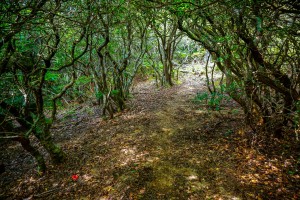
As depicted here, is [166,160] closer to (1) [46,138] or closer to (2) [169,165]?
(2) [169,165]

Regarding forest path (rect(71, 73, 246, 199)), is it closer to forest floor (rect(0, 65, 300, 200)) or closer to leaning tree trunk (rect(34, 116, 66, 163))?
forest floor (rect(0, 65, 300, 200))

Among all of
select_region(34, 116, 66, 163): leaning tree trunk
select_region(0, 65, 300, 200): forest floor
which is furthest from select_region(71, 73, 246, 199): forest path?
select_region(34, 116, 66, 163): leaning tree trunk

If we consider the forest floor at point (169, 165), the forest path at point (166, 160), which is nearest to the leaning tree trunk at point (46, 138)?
the forest floor at point (169, 165)

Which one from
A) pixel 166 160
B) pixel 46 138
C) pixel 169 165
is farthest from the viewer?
pixel 46 138

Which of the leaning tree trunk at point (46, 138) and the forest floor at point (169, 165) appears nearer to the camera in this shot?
the forest floor at point (169, 165)

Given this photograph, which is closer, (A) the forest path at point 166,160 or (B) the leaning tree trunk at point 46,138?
(A) the forest path at point 166,160

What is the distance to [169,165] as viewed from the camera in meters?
5.46

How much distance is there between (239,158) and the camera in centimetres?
539

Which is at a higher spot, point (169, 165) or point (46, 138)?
point (46, 138)

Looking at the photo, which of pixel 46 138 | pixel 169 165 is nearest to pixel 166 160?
pixel 169 165

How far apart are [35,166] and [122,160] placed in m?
3.41

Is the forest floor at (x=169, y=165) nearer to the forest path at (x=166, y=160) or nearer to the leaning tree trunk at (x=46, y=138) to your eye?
the forest path at (x=166, y=160)

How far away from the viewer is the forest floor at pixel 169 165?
4.46 metres

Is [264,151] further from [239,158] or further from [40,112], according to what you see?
[40,112]
